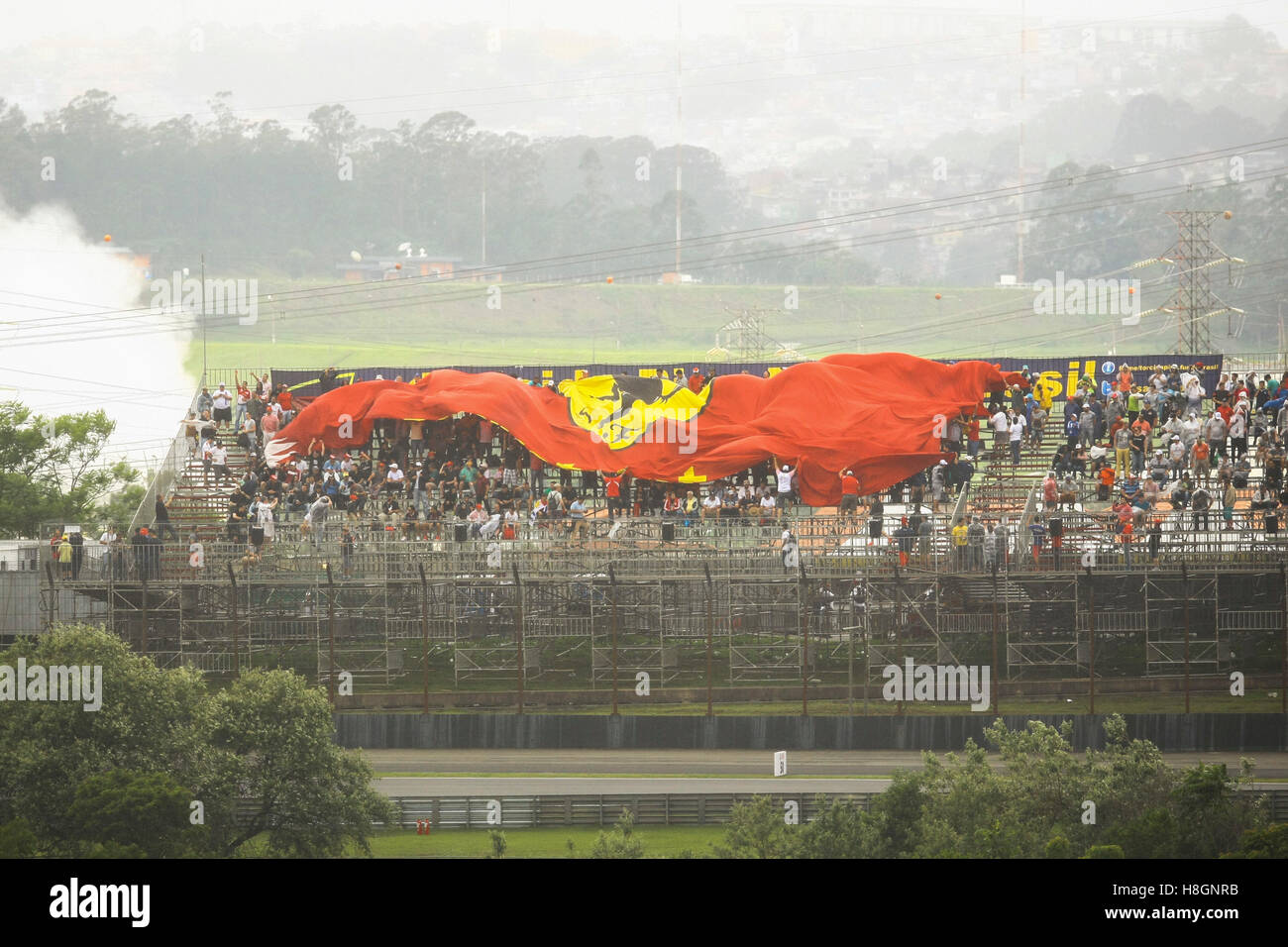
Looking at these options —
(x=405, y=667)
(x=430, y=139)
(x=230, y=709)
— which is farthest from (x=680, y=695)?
(x=430, y=139)

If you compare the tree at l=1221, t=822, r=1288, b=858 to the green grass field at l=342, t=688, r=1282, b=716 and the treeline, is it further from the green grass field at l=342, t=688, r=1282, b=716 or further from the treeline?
the treeline

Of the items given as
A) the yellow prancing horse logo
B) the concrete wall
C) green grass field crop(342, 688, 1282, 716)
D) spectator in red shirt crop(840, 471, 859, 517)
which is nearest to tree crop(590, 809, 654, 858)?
the concrete wall

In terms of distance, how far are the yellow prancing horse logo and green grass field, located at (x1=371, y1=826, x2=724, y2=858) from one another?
17.2 m

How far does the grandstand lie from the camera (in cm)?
4069

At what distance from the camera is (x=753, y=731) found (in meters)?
39.4

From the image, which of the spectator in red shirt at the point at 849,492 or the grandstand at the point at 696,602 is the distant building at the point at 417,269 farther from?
the grandstand at the point at 696,602

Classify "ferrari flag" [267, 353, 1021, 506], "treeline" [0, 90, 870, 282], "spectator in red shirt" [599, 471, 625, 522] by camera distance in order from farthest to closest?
"treeline" [0, 90, 870, 282] → "spectator in red shirt" [599, 471, 625, 522] → "ferrari flag" [267, 353, 1021, 506]

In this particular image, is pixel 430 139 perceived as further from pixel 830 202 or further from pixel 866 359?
pixel 866 359

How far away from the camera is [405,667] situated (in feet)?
144

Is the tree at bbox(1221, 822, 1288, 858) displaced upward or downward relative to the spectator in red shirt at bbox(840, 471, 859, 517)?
downward

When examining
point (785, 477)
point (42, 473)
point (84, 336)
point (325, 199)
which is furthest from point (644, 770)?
point (325, 199)

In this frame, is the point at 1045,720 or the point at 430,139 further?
the point at 430,139
